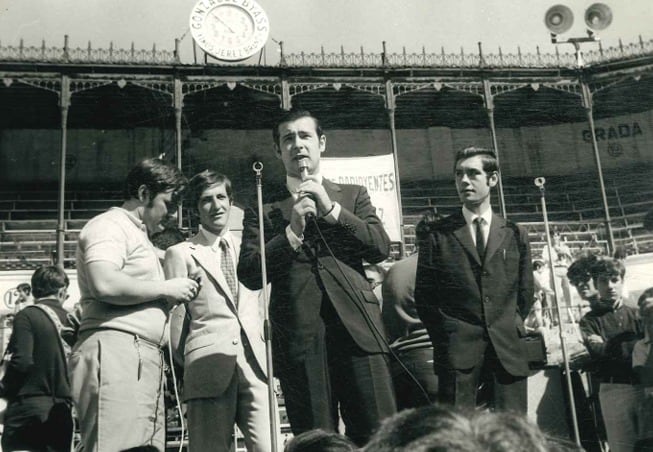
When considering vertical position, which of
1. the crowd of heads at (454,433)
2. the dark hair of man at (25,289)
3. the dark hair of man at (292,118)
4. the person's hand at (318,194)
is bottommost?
the crowd of heads at (454,433)

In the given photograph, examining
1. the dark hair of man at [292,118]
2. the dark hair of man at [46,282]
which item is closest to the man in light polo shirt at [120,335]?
the dark hair of man at [292,118]

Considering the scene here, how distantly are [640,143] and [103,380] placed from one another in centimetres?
2178

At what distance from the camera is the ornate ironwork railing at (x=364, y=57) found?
16000mm

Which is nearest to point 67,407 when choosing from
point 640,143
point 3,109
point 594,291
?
point 594,291

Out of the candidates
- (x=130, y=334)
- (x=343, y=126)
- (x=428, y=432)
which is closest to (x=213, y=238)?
(x=130, y=334)

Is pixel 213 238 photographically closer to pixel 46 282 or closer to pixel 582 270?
pixel 46 282

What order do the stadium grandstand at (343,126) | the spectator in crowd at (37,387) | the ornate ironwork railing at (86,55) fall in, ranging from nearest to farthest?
the spectator in crowd at (37,387) < the ornate ironwork railing at (86,55) < the stadium grandstand at (343,126)

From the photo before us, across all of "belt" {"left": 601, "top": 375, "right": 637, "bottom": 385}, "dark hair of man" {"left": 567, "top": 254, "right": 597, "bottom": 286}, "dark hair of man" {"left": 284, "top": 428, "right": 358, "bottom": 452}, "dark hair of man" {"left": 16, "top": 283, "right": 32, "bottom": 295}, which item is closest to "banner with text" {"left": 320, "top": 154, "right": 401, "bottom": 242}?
"dark hair of man" {"left": 16, "top": 283, "right": 32, "bottom": 295}

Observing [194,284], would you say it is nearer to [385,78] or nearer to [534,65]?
[385,78]

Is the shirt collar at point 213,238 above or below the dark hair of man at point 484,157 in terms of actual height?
below

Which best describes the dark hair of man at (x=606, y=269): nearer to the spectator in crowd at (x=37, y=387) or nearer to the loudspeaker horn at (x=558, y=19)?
the spectator in crowd at (x=37, y=387)

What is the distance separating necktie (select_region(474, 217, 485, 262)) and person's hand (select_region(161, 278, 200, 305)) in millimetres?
1317

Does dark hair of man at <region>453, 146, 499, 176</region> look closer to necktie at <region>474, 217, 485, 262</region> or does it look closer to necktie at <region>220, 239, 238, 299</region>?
necktie at <region>474, 217, 485, 262</region>

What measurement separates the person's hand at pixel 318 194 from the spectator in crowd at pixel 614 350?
2.12 metres
